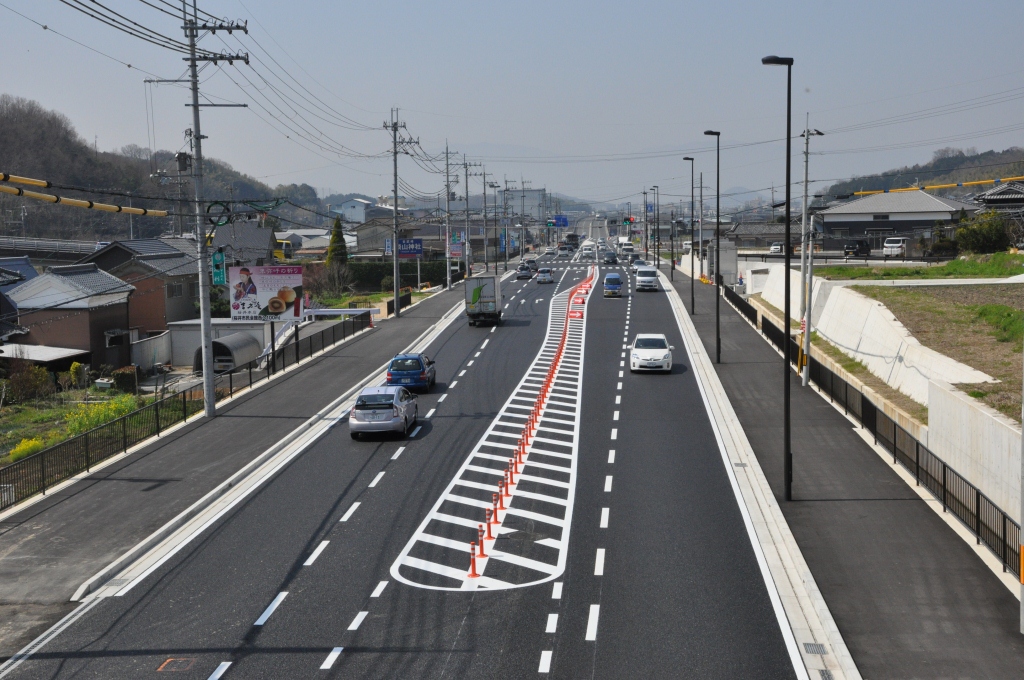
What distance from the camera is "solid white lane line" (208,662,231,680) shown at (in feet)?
48.1

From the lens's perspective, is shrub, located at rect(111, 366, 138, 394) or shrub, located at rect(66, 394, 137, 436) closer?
shrub, located at rect(66, 394, 137, 436)

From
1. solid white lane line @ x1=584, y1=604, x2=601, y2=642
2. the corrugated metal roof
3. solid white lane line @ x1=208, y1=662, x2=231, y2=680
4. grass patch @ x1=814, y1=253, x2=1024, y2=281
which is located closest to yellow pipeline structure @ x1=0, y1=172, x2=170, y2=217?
solid white lane line @ x1=208, y1=662, x2=231, y2=680

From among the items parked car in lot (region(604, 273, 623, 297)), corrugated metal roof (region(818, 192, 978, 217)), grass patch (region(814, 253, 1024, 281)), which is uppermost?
corrugated metal roof (region(818, 192, 978, 217))

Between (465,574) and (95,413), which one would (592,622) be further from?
(95,413)

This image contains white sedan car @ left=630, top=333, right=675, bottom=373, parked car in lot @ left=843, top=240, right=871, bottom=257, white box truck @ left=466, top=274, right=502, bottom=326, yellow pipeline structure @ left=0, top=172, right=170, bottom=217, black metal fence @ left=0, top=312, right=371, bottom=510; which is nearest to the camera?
yellow pipeline structure @ left=0, top=172, right=170, bottom=217

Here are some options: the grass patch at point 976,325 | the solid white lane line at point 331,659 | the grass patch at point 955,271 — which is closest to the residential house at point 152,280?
the grass patch at point 955,271

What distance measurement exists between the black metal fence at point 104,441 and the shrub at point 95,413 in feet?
7.63

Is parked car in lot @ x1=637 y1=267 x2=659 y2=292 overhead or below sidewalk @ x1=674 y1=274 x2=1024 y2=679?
overhead

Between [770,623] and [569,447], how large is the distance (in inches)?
555

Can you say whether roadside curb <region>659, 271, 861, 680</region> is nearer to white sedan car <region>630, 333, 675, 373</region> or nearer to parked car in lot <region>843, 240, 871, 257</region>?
white sedan car <region>630, 333, 675, 373</region>

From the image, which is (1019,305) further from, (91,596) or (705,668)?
(91,596)

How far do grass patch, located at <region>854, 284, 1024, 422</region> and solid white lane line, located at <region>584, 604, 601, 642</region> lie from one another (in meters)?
11.9

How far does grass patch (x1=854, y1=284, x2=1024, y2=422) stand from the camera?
26.9m

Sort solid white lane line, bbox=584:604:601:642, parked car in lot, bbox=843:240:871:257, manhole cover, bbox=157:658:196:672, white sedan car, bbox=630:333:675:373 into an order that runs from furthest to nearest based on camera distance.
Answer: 1. parked car in lot, bbox=843:240:871:257
2. white sedan car, bbox=630:333:675:373
3. solid white lane line, bbox=584:604:601:642
4. manhole cover, bbox=157:658:196:672
